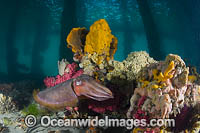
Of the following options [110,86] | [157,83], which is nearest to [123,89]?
[110,86]

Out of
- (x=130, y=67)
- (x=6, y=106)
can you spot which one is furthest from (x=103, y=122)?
(x=6, y=106)

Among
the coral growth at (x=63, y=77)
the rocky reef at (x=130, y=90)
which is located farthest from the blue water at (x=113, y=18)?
the coral growth at (x=63, y=77)

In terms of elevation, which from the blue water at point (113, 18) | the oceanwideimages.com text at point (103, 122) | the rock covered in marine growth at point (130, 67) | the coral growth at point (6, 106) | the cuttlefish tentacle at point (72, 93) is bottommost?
the coral growth at point (6, 106)

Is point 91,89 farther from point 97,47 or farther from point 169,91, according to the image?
point 97,47

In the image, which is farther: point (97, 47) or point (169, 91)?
point (97, 47)

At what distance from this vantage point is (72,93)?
148 inches

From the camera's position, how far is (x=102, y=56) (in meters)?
6.06

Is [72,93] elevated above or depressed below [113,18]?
below

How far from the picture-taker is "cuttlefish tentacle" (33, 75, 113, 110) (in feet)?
11.7

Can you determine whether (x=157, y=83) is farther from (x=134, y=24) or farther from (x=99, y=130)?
(x=134, y=24)

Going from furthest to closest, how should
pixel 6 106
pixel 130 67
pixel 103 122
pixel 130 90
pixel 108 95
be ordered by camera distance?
pixel 6 106 < pixel 130 67 < pixel 130 90 < pixel 103 122 < pixel 108 95

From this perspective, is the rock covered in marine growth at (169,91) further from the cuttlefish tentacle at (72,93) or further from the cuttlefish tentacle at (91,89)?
the cuttlefish tentacle at (72,93)

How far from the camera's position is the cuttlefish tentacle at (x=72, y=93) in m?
3.58

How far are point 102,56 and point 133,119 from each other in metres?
3.27
